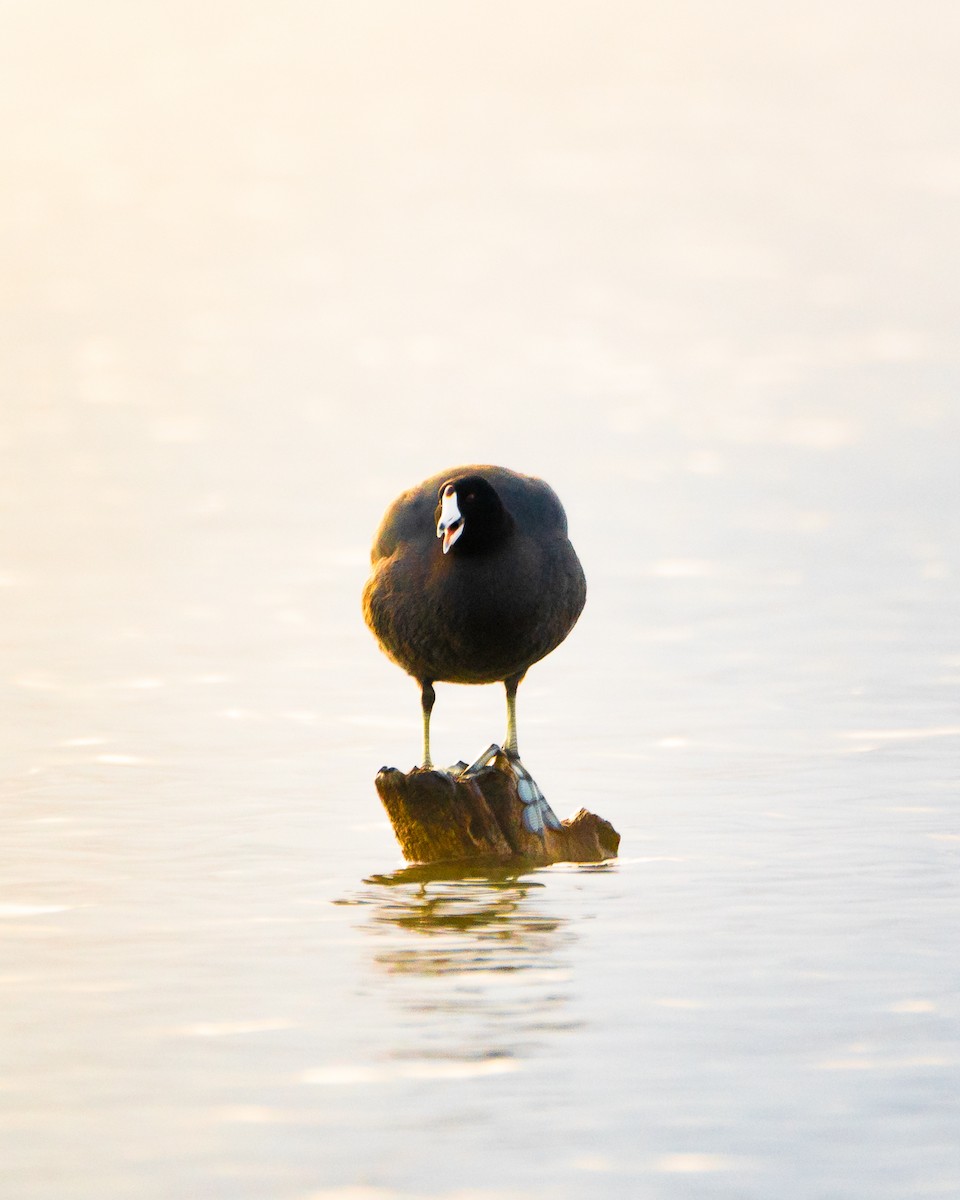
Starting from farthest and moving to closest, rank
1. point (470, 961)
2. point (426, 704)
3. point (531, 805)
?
point (426, 704), point (531, 805), point (470, 961)

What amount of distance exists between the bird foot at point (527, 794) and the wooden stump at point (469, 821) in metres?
0.03

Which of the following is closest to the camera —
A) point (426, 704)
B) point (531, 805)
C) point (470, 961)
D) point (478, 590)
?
point (470, 961)

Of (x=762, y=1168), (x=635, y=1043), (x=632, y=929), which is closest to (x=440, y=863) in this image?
(x=632, y=929)

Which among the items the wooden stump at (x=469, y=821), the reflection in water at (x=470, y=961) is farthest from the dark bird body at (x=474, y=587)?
the reflection in water at (x=470, y=961)

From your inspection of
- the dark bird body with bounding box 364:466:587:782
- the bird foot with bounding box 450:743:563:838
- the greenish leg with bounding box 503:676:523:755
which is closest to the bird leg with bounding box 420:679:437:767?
the dark bird body with bounding box 364:466:587:782

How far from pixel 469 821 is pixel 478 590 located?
1017 millimetres

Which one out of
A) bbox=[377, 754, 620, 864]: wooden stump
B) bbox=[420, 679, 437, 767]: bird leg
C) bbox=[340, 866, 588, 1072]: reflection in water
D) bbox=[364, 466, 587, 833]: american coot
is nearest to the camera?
bbox=[340, 866, 588, 1072]: reflection in water

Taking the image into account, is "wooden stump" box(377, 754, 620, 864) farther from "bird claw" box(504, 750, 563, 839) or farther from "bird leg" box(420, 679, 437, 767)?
"bird leg" box(420, 679, 437, 767)

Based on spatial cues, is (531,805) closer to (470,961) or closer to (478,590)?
(478,590)

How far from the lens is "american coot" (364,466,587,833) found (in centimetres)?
948

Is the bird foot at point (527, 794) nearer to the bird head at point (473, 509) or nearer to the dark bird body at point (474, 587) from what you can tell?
the dark bird body at point (474, 587)

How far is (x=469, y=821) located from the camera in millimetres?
9477

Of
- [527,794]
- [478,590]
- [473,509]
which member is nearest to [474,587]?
[478,590]

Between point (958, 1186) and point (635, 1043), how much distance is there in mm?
1383
